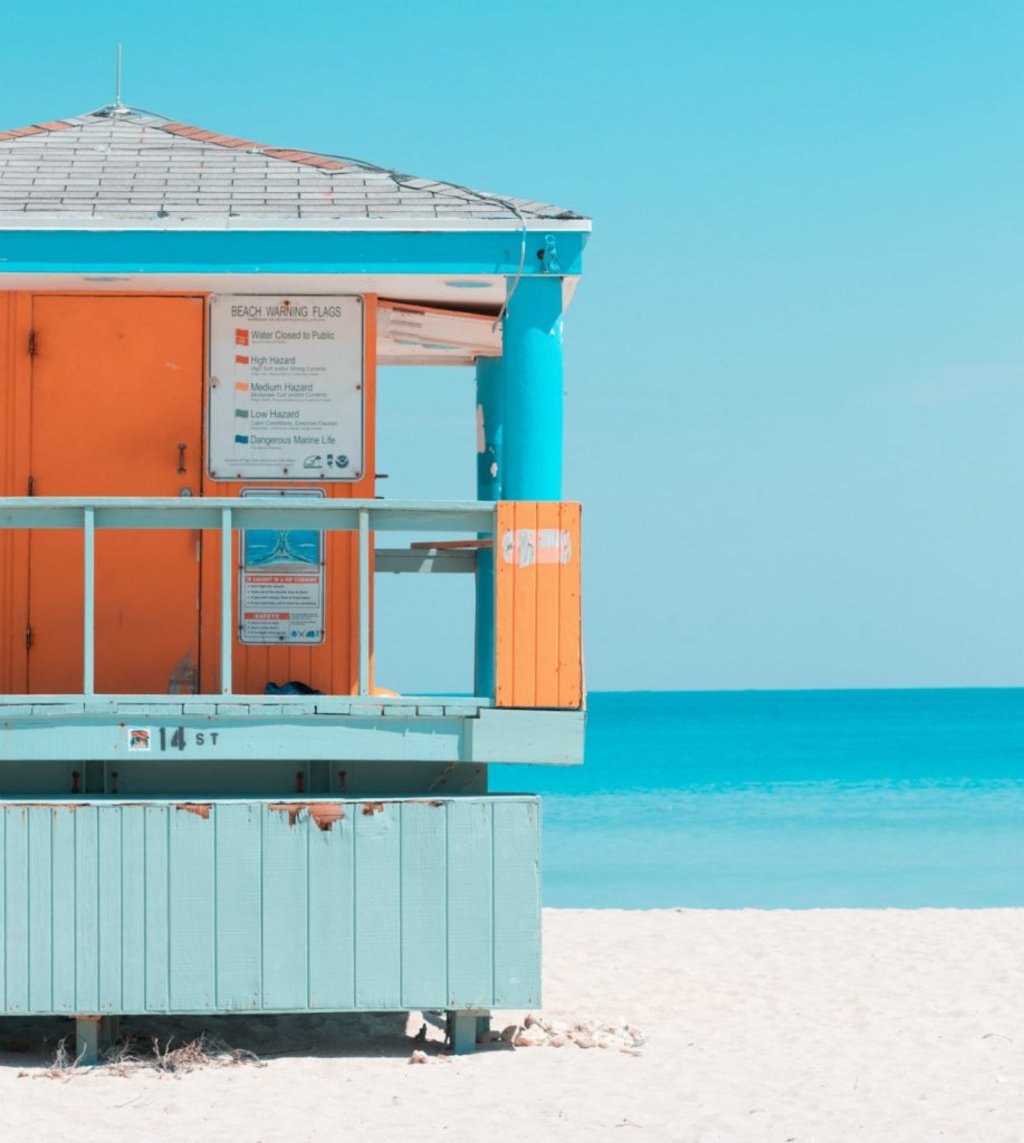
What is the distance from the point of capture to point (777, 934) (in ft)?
48.2

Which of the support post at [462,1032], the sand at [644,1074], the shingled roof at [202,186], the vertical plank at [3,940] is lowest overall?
the sand at [644,1074]

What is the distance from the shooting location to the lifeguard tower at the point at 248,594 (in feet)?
26.5

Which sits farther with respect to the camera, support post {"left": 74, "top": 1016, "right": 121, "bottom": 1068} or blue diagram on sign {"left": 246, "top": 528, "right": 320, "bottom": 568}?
blue diagram on sign {"left": 246, "top": 528, "right": 320, "bottom": 568}

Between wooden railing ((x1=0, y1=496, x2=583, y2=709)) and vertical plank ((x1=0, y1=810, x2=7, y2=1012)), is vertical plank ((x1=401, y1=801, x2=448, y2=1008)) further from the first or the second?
vertical plank ((x1=0, y1=810, x2=7, y2=1012))

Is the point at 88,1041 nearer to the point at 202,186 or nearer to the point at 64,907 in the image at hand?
the point at 64,907

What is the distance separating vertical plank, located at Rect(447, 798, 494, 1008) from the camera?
8.24 m

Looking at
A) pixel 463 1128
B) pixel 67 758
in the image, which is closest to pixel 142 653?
pixel 67 758

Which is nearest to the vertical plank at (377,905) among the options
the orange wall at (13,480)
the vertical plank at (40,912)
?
the vertical plank at (40,912)

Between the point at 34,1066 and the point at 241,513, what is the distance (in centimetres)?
297

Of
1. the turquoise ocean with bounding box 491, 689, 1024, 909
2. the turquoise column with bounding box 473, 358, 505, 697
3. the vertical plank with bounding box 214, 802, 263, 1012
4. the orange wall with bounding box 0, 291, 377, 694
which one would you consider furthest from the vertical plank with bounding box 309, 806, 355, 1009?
the turquoise ocean with bounding box 491, 689, 1024, 909

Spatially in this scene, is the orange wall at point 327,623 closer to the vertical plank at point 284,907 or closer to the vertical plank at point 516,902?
the vertical plank at point 284,907

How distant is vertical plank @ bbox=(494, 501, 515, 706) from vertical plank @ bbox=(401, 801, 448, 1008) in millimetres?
675

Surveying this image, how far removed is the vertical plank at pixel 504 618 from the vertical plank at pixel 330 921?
3.43 ft

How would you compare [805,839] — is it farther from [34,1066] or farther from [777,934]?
[34,1066]
